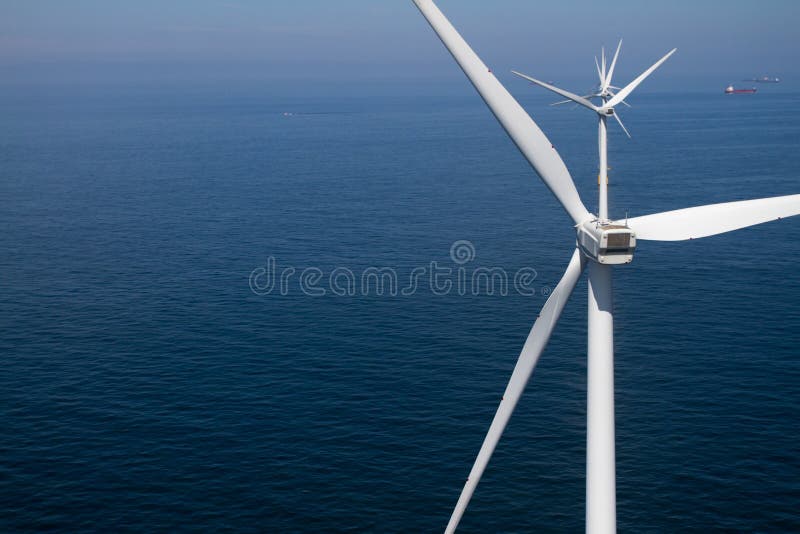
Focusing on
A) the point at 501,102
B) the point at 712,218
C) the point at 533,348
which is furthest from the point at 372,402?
the point at 712,218

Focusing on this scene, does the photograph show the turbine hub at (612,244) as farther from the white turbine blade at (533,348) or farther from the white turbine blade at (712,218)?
the white turbine blade at (533,348)

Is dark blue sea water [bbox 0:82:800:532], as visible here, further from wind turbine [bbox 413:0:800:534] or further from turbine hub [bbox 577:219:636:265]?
turbine hub [bbox 577:219:636:265]

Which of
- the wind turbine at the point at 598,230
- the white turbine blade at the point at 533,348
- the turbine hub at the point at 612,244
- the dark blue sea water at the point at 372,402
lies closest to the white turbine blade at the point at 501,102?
the wind turbine at the point at 598,230

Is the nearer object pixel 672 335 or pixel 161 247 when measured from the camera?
pixel 672 335

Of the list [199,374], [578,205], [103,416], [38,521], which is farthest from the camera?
[199,374]

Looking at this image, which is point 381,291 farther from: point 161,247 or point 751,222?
point 751,222

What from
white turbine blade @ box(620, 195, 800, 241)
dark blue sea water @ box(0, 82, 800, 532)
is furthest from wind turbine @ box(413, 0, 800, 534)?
dark blue sea water @ box(0, 82, 800, 532)

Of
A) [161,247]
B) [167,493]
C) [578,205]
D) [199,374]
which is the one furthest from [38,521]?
[161,247]
